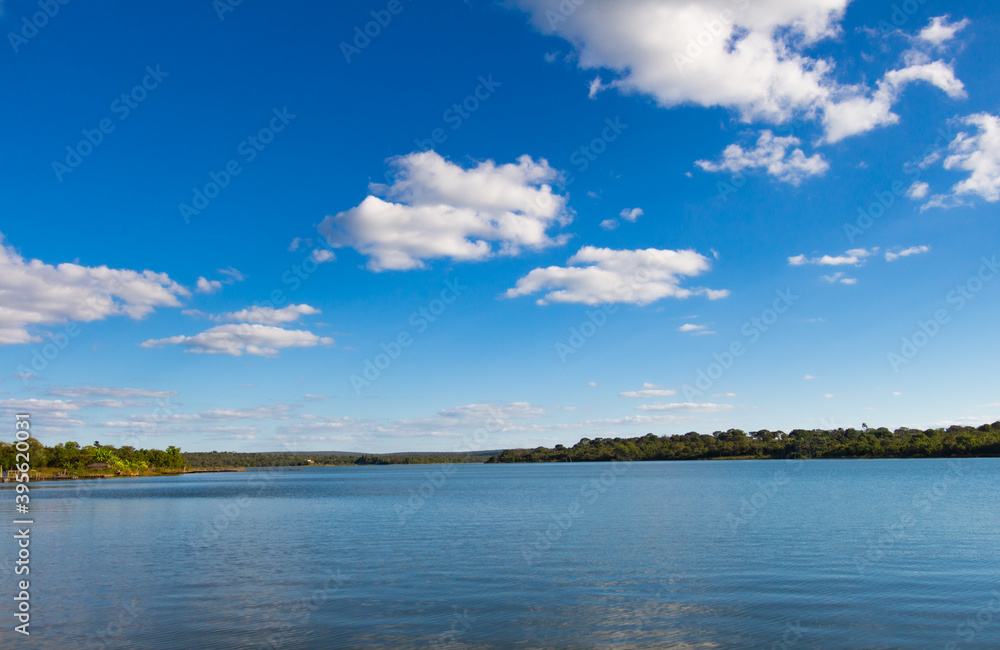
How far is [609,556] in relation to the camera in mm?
29875

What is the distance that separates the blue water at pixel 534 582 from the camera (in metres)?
18.1

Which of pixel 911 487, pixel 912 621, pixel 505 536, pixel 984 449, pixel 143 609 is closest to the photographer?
pixel 912 621

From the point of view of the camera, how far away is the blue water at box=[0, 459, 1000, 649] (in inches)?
714

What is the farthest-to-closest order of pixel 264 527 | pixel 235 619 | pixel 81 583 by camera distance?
pixel 264 527 → pixel 81 583 → pixel 235 619

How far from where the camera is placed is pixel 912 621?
61.3 ft

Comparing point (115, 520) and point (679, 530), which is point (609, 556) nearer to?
point (679, 530)

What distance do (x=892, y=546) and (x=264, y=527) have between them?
3885cm

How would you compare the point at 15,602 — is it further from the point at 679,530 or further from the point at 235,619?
the point at 679,530

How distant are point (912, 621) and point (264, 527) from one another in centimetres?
4006

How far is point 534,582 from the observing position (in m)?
24.5

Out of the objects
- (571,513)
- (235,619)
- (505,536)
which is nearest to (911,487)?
(571,513)

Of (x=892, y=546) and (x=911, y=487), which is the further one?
(x=911, y=487)

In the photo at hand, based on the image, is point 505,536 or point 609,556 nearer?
point 609,556

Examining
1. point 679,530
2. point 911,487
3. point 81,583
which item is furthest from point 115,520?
point 911,487
